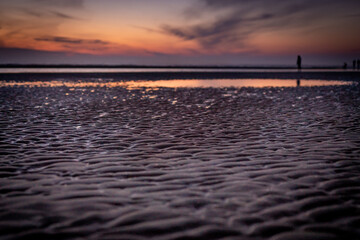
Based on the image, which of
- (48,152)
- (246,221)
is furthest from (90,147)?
(246,221)

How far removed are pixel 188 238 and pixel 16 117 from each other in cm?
940

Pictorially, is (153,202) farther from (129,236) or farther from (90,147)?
(90,147)

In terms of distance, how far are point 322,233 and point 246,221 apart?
30.1 inches

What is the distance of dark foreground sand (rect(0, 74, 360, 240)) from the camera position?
3.13m

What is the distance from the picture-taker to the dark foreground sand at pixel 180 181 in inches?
123

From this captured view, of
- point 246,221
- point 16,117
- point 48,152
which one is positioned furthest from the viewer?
point 16,117

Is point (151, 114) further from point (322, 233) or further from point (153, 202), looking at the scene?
point (322, 233)

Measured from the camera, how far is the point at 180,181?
442 centimetres

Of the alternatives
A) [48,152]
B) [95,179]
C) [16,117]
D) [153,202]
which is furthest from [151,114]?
[153,202]

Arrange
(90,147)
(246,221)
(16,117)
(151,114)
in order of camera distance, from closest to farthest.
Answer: (246,221), (90,147), (16,117), (151,114)

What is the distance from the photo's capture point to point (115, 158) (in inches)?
221

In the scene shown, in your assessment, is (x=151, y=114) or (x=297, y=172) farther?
(x=151, y=114)

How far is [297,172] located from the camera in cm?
481

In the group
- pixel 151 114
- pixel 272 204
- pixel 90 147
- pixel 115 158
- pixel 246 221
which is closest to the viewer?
pixel 246 221
